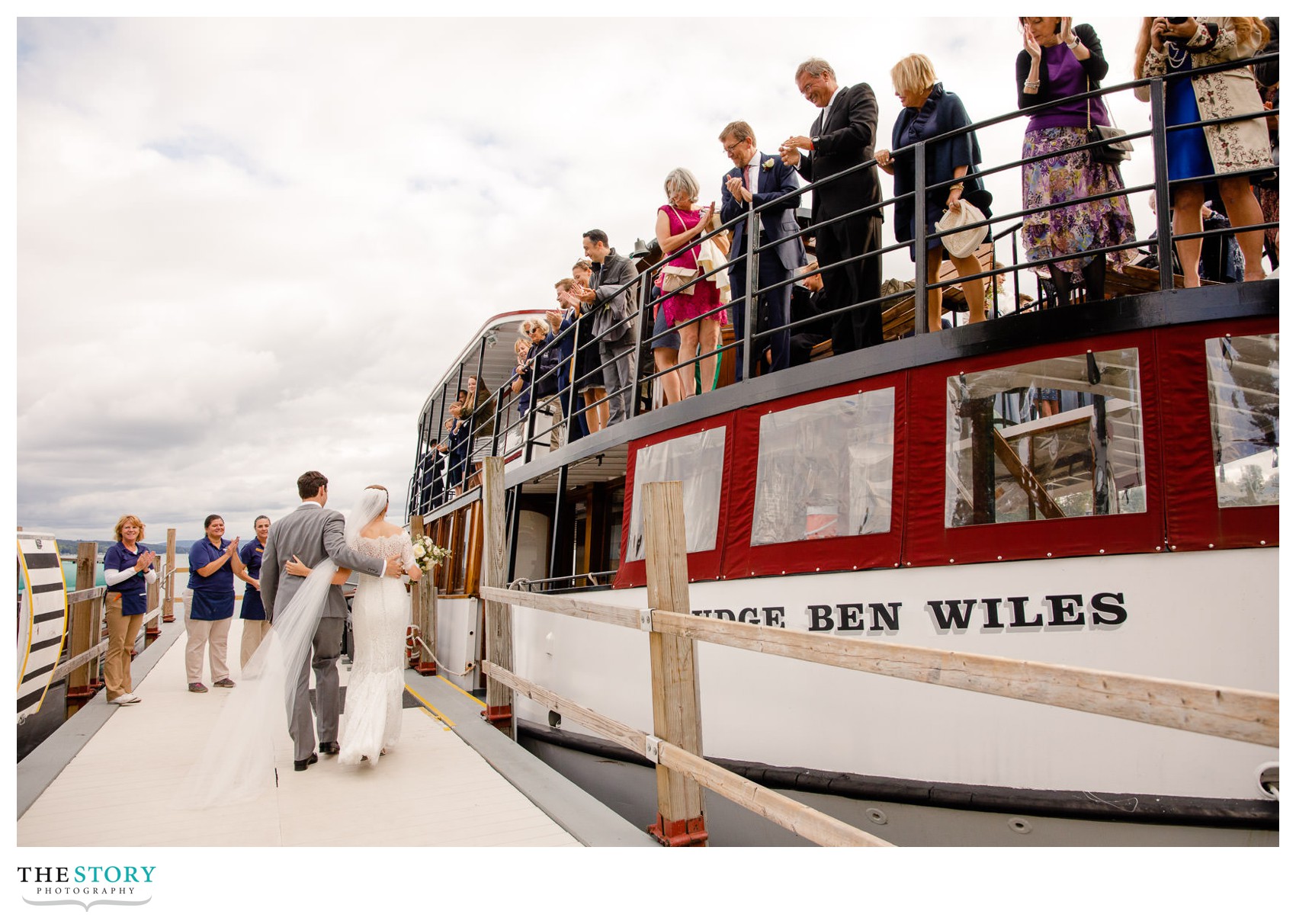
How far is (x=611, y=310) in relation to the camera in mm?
7887

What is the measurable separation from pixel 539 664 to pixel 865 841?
4961mm

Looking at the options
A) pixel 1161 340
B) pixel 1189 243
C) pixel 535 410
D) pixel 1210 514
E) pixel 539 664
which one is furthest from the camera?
pixel 535 410

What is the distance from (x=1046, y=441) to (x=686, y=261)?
3.78 metres

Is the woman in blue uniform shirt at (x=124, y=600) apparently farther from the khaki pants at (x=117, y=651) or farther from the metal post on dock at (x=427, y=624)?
the metal post on dock at (x=427, y=624)

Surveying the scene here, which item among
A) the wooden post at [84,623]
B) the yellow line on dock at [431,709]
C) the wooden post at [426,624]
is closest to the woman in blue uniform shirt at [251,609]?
the wooden post at [84,623]

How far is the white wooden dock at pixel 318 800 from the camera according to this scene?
3770 millimetres

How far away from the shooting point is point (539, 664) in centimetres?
710

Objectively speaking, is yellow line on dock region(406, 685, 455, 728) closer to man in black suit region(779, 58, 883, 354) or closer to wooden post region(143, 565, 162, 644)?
man in black suit region(779, 58, 883, 354)

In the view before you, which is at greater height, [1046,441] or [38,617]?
[1046,441]

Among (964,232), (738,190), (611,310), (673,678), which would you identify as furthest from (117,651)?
(964,232)

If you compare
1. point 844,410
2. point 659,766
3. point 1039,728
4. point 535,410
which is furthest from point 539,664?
point 1039,728

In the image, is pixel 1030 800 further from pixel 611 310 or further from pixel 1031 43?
pixel 611 310

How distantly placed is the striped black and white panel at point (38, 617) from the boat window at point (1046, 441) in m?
4.47

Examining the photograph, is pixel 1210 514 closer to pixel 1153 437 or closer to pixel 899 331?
pixel 1153 437
